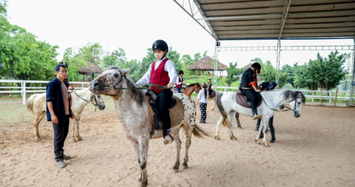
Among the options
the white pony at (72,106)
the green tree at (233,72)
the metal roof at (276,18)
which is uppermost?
the metal roof at (276,18)

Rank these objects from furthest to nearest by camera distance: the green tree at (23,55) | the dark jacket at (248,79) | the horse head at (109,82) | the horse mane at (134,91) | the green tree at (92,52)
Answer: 1. the green tree at (92,52)
2. the green tree at (23,55)
3. the dark jacket at (248,79)
4. the horse mane at (134,91)
5. the horse head at (109,82)

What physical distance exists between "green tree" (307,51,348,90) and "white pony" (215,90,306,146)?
1730 cm

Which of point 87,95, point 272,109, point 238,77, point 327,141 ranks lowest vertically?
point 327,141

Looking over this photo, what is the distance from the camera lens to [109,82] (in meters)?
2.15

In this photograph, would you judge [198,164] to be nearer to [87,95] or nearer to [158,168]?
[158,168]

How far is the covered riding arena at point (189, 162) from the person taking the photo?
2.88m

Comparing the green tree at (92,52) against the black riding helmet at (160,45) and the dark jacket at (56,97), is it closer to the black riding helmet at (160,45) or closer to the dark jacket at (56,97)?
the dark jacket at (56,97)

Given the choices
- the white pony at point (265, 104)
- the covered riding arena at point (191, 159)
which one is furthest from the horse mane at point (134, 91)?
the white pony at point (265, 104)

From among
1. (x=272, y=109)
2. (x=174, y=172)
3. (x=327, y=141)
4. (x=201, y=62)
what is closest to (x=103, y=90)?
(x=174, y=172)

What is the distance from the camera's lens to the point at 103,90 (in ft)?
6.85

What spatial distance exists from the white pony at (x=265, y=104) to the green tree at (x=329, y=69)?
17303mm

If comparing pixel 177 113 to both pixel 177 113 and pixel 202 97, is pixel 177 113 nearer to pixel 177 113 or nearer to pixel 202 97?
pixel 177 113

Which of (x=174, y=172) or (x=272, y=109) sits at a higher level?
(x=272, y=109)

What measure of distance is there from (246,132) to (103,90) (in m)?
5.40
